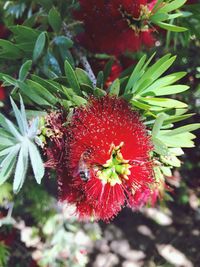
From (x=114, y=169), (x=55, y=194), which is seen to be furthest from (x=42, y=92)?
(x=55, y=194)

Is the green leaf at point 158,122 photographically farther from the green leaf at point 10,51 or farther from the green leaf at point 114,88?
the green leaf at point 10,51

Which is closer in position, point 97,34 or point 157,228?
point 97,34

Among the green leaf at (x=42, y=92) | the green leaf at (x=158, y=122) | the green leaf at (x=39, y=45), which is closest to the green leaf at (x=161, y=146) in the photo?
the green leaf at (x=158, y=122)

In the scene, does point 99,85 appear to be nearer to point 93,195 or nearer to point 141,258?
point 93,195

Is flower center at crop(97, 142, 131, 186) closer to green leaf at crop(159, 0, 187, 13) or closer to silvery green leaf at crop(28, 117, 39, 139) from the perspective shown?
silvery green leaf at crop(28, 117, 39, 139)

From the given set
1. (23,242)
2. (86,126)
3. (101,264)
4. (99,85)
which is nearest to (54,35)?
(99,85)
